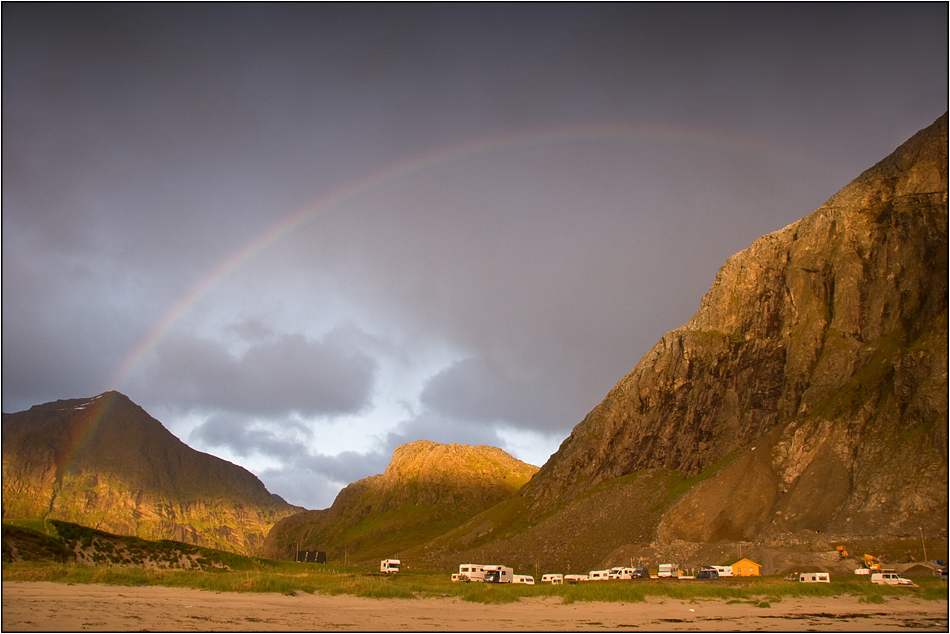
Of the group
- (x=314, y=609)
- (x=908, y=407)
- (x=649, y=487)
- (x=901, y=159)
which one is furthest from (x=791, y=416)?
(x=314, y=609)

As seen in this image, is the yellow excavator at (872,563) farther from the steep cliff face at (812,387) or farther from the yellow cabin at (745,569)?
the steep cliff face at (812,387)

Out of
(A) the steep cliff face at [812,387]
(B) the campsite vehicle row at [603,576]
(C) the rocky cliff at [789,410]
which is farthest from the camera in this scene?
(C) the rocky cliff at [789,410]

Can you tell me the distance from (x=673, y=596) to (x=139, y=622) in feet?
98.9

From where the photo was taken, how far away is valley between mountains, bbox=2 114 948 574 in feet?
318

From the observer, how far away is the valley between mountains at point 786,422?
9700 cm

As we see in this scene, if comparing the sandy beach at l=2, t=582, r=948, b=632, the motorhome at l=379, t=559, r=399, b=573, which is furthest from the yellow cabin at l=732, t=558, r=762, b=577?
the motorhome at l=379, t=559, r=399, b=573

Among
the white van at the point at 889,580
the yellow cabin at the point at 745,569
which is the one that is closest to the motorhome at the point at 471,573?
the yellow cabin at the point at 745,569

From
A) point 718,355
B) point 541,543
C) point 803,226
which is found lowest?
point 541,543

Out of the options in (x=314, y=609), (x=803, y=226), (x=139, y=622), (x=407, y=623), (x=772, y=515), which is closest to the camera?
(x=139, y=622)

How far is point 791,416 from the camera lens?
420 ft

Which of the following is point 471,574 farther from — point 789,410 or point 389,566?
point 789,410

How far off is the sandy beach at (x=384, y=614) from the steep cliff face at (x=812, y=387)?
2697 inches

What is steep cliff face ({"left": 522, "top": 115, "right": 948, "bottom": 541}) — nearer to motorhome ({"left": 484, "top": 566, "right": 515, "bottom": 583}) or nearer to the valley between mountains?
the valley between mountains

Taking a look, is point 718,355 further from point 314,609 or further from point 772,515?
point 314,609
